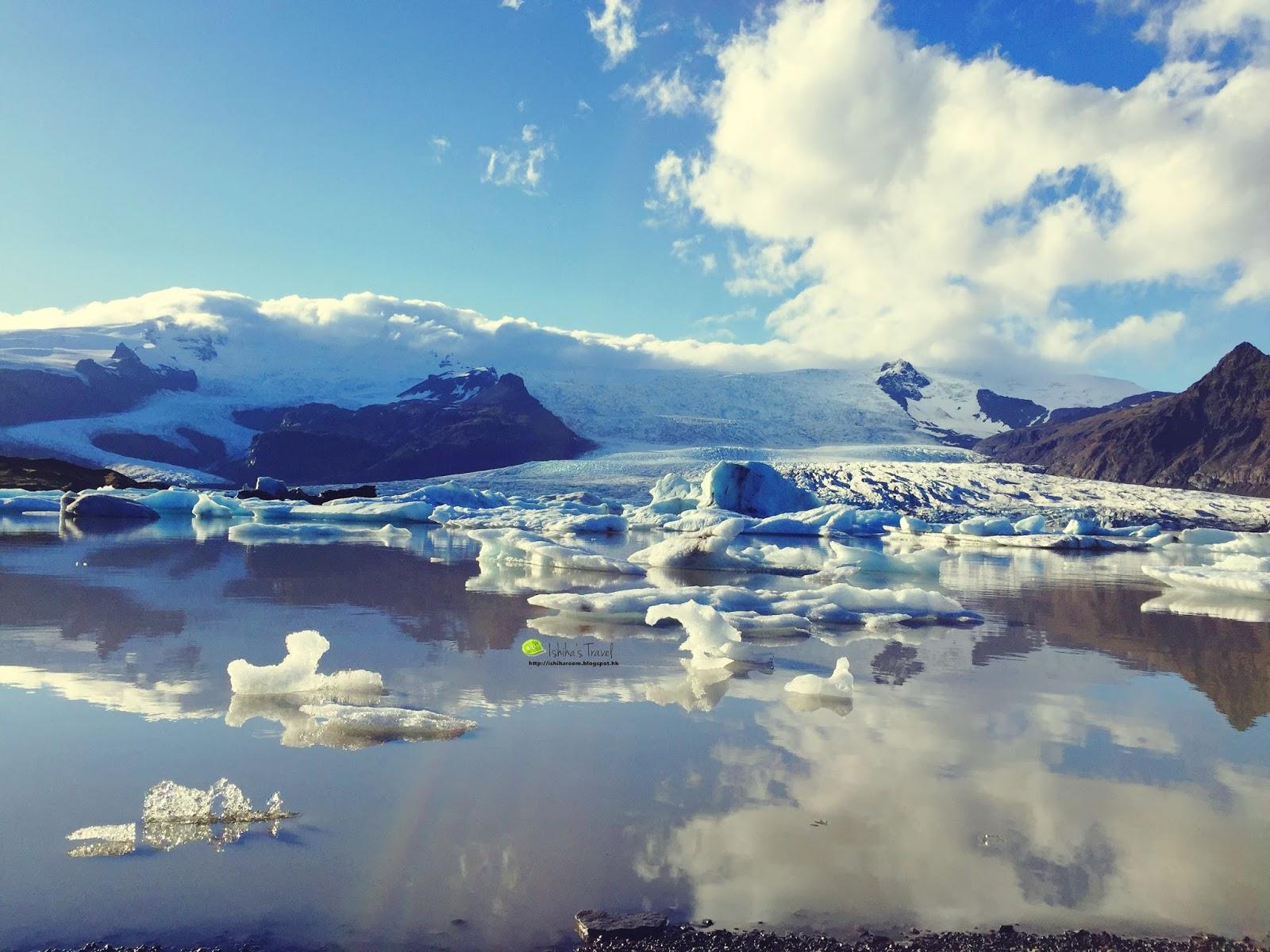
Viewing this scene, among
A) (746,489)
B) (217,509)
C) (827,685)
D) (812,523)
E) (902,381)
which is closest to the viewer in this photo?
(827,685)

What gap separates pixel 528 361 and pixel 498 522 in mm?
76672

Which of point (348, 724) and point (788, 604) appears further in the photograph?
point (788, 604)

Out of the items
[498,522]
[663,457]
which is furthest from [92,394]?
[498,522]

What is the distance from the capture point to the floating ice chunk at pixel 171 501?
33.2m

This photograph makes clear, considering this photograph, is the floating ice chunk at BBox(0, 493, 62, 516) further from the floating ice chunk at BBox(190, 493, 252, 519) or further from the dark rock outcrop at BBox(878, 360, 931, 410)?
the dark rock outcrop at BBox(878, 360, 931, 410)

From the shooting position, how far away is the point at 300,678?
6.22m

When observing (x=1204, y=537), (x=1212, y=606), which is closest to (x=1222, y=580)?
(x=1212, y=606)

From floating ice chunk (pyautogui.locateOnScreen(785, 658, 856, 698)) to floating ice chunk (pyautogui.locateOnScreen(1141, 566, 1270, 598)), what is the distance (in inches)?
477

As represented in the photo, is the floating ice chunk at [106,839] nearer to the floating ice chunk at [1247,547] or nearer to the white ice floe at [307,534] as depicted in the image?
the white ice floe at [307,534]

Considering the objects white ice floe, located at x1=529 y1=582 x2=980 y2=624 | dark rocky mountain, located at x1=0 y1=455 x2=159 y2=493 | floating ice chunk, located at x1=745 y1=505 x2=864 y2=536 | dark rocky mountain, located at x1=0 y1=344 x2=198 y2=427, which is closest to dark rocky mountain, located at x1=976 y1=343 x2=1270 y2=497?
floating ice chunk, located at x1=745 y1=505 x2=864 y2=536

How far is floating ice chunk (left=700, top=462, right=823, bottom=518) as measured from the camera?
1257 inches

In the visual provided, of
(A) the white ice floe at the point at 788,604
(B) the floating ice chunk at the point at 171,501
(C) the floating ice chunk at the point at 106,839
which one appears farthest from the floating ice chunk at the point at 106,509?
(C) the floating ice chunk at the point at 106,839

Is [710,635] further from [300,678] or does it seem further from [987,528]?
[987,528]

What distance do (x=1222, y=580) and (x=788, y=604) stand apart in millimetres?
9562
